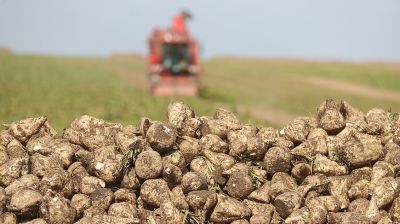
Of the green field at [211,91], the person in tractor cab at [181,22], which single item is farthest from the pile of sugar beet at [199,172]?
the person in tractor cab at [181,22]

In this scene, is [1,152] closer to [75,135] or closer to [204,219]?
[75,135]

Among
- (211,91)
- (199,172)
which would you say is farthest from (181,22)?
(199,172)

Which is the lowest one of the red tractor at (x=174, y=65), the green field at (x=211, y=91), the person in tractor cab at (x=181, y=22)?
the green field at (x=211, y=91)

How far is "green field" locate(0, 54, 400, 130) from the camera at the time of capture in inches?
877

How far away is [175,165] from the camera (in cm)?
648

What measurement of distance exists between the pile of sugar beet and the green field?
3.71 ft

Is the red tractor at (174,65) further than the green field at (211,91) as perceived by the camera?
Yes

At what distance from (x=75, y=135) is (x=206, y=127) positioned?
1.72 metres

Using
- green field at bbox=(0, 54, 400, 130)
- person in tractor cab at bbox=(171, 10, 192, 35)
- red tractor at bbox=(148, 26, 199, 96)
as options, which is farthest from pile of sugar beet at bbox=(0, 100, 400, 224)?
person in tractor cab at bbox=(171, 10, 192, 35)

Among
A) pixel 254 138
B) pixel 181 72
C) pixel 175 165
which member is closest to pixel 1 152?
pixel 175 165

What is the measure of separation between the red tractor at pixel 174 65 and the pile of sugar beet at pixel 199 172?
20.8m

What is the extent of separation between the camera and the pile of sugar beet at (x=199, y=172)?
6.09 meters

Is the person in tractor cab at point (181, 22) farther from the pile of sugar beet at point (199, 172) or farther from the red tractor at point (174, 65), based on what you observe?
the pile of sugar beet at point (199, 172)

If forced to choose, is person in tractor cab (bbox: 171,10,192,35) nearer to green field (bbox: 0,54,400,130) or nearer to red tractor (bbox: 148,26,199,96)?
red tractor (bbox: 148,26,199,96)
